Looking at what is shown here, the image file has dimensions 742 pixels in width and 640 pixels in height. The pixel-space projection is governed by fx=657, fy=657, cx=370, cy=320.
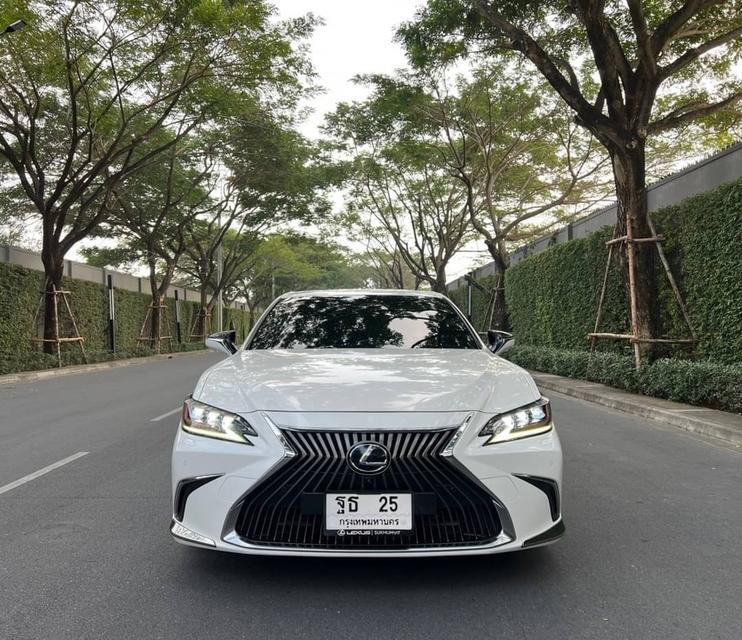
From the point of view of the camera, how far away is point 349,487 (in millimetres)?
2957

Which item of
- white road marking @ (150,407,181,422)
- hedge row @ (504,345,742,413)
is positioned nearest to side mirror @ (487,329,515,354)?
hedge row @ (504,345,742,413)

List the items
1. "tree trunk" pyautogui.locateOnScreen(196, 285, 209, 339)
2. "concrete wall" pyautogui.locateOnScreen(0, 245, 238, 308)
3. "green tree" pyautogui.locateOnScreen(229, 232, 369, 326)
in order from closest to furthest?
"concrete wall" pyautogui.locateOnScreen(0, 245, 238, 308)
"tree trunk" pyautogui.locateOnScreen(196, 285, 209, 339)
"green tree" pyautogui.locateOnScreen(229, 232, 369, 326)

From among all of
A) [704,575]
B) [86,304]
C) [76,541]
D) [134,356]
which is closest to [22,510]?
[76,541]

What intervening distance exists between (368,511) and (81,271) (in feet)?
82.4

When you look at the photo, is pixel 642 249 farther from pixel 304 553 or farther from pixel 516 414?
pixel 304 553

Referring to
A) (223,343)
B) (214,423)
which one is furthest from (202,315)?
(214,423)

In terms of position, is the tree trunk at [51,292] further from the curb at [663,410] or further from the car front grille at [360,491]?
the car front grille at [360,491]

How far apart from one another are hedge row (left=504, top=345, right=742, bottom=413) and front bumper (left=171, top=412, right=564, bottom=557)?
22.7 feet

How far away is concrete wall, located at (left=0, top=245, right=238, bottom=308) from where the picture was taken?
1983 centimetres

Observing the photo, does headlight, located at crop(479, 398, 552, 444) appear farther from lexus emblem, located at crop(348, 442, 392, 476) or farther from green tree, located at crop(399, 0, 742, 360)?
green tree, located at crop(399, 0, 742, 360)

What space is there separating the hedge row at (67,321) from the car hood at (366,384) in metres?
15.9

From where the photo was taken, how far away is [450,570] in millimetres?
3355

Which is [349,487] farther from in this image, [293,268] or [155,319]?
[293,268]

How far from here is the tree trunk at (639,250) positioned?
11.9 meters
